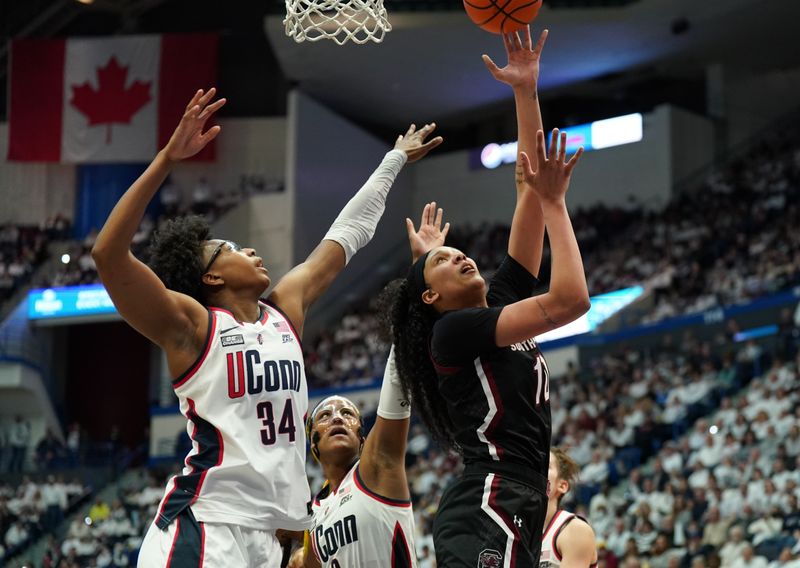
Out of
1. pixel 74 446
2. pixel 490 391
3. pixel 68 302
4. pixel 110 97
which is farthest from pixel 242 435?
pixel 110 97

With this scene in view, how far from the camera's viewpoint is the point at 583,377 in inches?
771

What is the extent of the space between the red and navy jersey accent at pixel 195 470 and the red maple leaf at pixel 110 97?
999 inches

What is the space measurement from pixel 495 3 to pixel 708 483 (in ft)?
31.5

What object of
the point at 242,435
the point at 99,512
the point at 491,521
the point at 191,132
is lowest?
the point at 99,512

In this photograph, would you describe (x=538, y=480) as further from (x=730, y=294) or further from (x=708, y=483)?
(x=730, y=294)

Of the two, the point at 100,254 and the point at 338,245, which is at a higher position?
the point at 338,245

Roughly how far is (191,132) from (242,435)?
3.30ft

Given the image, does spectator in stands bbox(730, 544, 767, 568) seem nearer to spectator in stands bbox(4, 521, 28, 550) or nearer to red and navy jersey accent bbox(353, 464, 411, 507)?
red and navy jersey accent bbox(353, 464, 411, 507)

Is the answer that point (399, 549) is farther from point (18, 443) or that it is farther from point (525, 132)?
point (18, 443)

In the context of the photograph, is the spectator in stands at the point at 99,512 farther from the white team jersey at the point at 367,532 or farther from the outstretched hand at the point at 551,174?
the outstretched hand at the point at 551,174

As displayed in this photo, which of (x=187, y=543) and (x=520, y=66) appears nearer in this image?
(x=187, y=543)

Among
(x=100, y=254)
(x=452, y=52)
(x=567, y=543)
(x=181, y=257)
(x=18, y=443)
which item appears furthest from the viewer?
(x=452, y=52)

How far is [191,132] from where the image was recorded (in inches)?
143

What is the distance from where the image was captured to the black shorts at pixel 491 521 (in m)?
3.62
